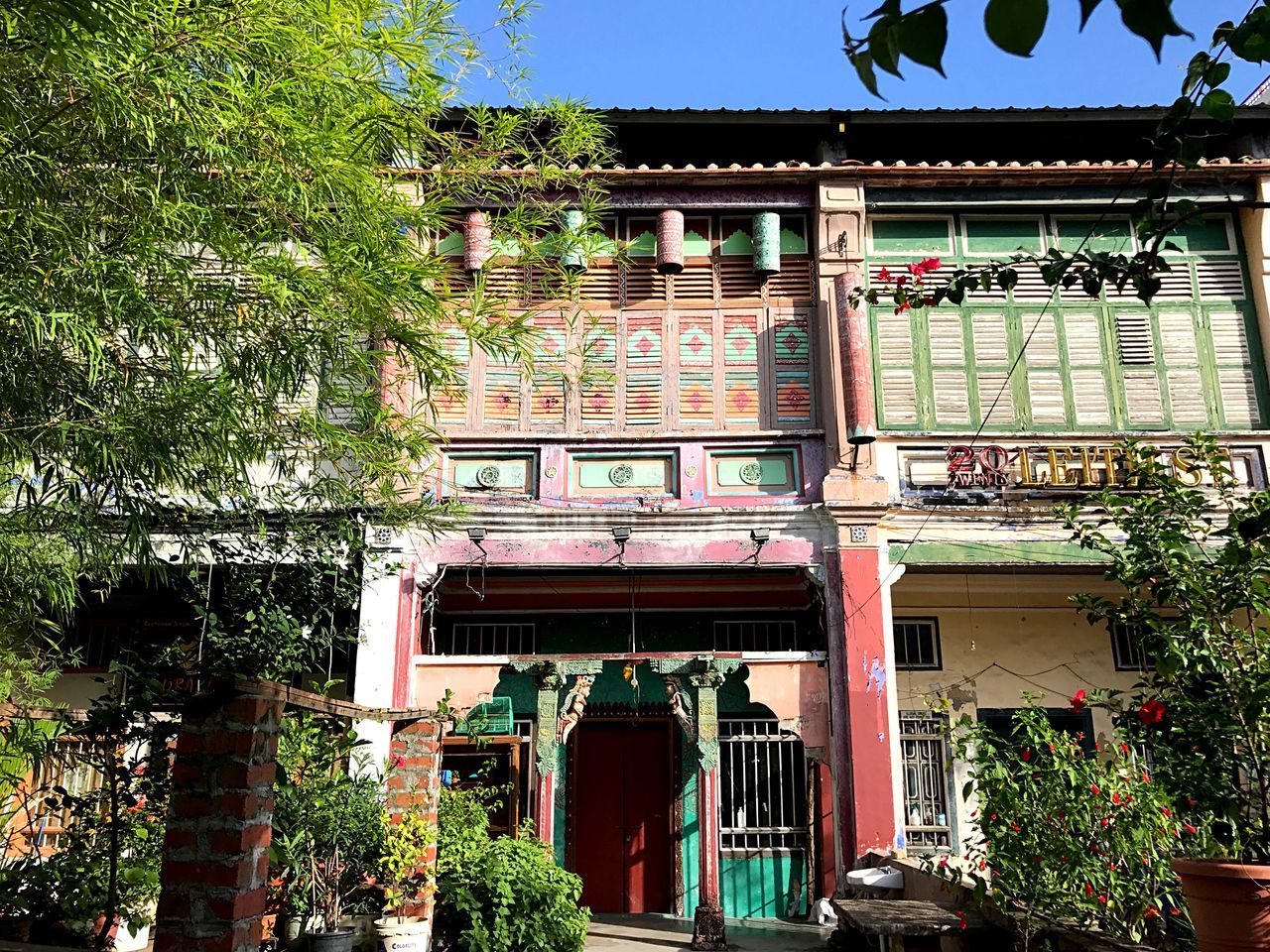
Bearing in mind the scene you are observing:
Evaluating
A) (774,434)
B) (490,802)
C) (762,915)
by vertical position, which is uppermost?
(774,434)

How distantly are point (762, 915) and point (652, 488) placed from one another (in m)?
5.07

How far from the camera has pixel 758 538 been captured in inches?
412

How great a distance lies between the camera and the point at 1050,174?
1122cm

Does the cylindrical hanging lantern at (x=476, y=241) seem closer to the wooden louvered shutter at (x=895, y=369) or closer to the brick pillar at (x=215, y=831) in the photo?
the wooden louvered shutter at (x=895, y=369)

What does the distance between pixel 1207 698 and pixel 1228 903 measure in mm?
849

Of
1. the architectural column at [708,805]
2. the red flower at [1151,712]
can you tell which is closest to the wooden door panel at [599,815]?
the architectural column at [708,805]

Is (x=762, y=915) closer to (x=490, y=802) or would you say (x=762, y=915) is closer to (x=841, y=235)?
(x=490, y=802)

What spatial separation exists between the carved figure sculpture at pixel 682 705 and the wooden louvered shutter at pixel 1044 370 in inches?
183

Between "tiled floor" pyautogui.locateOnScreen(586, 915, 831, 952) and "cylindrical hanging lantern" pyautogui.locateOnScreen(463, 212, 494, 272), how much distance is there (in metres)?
6.99

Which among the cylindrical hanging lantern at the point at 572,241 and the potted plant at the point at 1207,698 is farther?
the cylindrical hanging lantern at the point at 572,241

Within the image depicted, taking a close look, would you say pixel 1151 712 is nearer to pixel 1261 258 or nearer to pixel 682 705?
pixel 682 705

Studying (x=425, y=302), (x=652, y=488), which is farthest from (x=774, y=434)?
(x=425, y=302)

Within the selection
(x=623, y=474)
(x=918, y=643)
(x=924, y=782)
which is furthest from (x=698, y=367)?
(x=924, y=782)

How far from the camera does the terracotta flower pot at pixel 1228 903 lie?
3.71 meters
